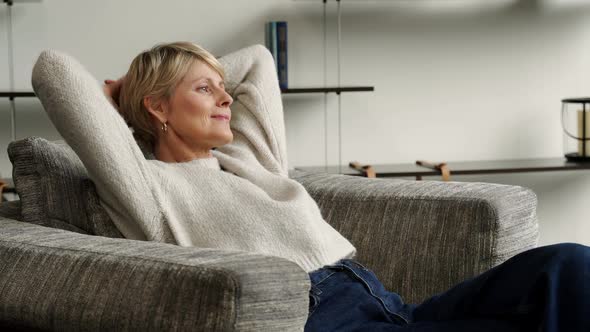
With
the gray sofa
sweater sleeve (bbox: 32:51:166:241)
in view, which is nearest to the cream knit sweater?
sweater sleeve (bbox: 32:51:166:241)

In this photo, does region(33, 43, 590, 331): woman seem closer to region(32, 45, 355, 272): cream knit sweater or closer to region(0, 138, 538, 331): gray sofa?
region(32, 45, 355, 272): cream knit sweater

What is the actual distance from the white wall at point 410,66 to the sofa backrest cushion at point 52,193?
1.62 meters

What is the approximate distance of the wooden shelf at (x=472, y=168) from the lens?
11.2 ft

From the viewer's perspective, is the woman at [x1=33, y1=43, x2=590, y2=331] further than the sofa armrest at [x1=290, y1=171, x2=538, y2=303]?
No

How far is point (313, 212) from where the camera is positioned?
1.99m

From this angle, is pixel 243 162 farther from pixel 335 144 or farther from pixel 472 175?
pixel 472 175

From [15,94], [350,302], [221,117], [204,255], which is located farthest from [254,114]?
[15,94]

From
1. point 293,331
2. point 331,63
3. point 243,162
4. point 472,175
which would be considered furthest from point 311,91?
point 293,331

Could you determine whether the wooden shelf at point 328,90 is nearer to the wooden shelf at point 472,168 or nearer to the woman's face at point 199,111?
the wooden shelf at point 472,168

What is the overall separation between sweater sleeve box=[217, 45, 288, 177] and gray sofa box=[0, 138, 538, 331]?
0.47 feet

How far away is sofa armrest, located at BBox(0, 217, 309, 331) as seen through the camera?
4.42 ft

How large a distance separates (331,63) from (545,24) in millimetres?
867

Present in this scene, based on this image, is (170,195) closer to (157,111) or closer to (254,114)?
(157,111)

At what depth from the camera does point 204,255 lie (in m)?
1.47
